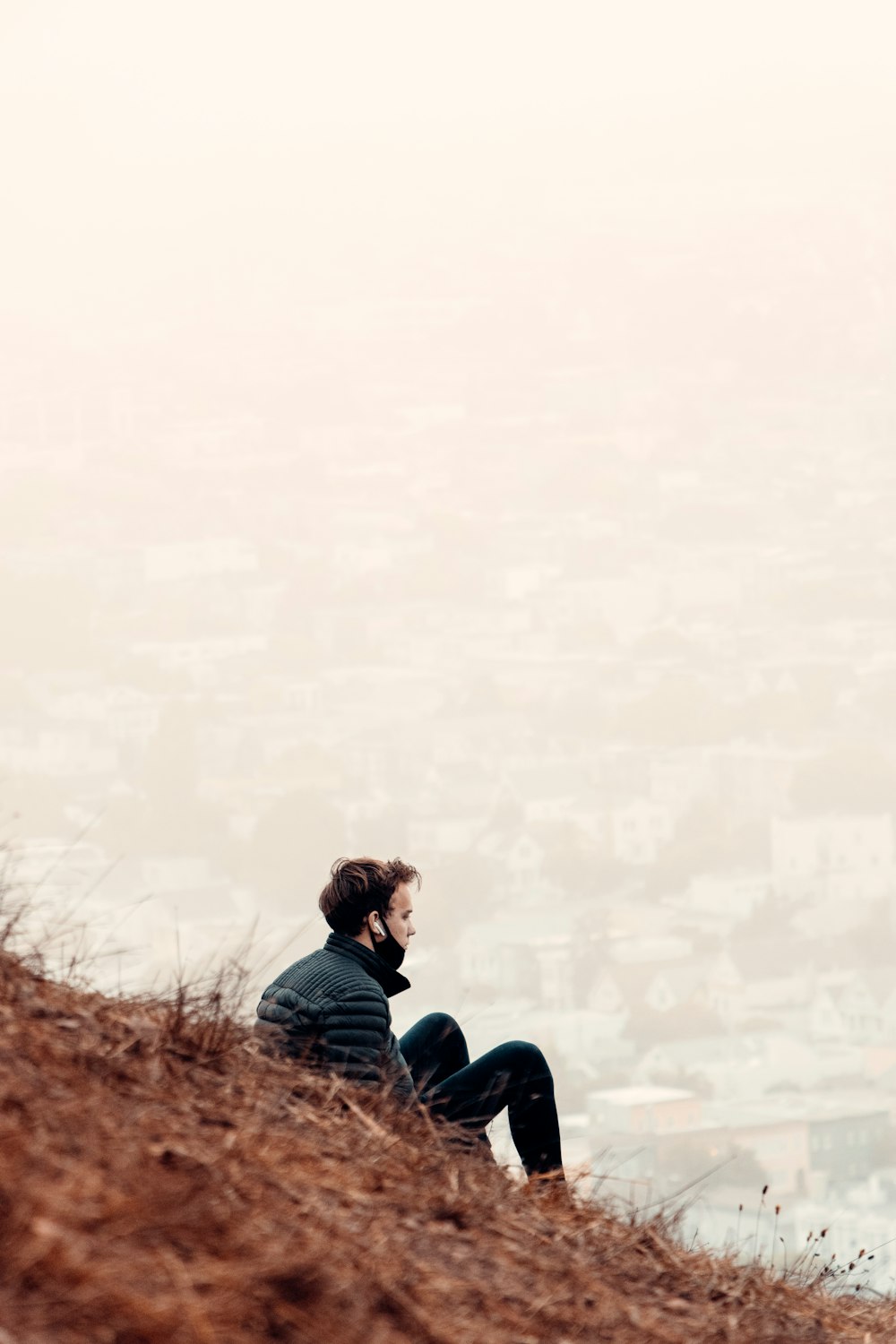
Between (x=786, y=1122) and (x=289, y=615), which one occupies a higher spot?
(x=289, y=615)

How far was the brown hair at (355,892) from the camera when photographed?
5.11 meters

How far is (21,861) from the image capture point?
4352 millimetres

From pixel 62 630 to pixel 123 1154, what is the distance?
174 m

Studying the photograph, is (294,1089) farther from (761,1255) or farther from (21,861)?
(761,1255)

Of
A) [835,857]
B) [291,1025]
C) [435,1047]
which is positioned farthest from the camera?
[835,857]

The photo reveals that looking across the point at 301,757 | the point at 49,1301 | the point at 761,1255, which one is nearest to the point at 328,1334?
the point at 49,1301

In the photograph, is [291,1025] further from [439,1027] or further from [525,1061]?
[439,1027]

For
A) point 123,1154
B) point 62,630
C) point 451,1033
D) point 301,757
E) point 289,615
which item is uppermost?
point 289,615

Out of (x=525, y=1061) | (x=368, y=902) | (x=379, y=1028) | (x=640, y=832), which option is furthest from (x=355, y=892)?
(x=640, y=832)

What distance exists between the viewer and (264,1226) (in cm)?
281

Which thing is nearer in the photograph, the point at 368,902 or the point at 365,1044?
the point at 365,1044

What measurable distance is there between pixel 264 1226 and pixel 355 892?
232 cm

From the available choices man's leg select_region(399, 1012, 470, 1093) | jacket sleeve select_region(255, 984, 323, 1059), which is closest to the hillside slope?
jacket sleeve select_region(255, 984, 323, 1059)

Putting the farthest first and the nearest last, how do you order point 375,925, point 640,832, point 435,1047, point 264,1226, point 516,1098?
point 640,832, point 435,1047, point 375,925, point 516,1098, point 264,1226
